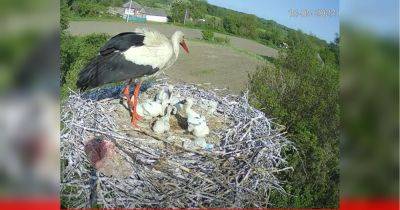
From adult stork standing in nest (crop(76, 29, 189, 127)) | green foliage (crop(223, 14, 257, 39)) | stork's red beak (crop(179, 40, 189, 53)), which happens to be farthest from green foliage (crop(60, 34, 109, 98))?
green foliage (crop(223, 14, 257, 39))

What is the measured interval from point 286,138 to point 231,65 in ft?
1.76

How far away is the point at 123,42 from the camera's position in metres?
3.90

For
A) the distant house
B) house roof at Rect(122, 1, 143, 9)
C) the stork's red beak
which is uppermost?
house roof at Rect(122, 1, 143, 9)

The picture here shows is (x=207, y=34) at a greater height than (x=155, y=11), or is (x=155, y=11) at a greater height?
(x=155, y=11)

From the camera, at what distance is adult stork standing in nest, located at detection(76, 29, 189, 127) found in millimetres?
3887

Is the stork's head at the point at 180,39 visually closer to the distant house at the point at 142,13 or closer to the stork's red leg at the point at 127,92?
the distant house at the point at 142,13

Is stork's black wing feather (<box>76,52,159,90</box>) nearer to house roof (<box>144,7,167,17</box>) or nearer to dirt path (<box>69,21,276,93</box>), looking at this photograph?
dirt path (<box>69,21,276,93</box>)

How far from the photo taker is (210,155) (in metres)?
3.91

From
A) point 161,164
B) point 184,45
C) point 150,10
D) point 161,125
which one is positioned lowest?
point 161,164
